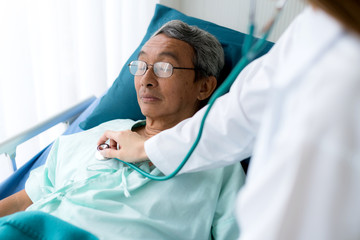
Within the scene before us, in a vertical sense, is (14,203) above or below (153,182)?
below

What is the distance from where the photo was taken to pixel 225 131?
40.4 inches

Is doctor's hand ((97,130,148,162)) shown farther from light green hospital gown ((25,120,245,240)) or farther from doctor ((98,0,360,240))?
doctor ((98,0,360,240))

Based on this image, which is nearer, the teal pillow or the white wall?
the teal pillow

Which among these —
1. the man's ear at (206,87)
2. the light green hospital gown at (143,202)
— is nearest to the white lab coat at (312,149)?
the light green hospital gown at (143,202)

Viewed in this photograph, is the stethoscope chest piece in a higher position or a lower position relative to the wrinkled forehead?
lower

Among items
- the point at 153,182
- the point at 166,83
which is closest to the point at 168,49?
the point at 166,83

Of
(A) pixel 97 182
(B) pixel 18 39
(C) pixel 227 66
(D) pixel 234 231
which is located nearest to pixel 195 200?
(D) pixel 234 231

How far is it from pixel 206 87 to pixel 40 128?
2.64 ft

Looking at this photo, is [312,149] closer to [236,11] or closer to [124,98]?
[124,98]

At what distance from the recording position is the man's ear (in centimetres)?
162

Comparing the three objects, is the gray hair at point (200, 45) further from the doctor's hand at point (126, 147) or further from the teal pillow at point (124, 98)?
the doctor's hand at point (126, 147)

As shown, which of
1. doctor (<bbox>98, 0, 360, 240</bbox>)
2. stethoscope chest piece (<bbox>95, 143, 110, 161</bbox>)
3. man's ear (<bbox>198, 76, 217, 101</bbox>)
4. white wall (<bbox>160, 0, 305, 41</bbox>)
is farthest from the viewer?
white wall (<bbox>160, 0, 305, 41</bbox>)

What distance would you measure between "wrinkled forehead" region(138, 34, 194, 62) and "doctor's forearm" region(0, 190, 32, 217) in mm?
772

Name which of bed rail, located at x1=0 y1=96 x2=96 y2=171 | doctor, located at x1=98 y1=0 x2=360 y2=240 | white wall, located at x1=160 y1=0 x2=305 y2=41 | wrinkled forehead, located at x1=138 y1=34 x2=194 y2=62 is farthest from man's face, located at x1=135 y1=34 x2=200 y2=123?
doctor, located at x1=98 y1=0 x2=360 y2=240
